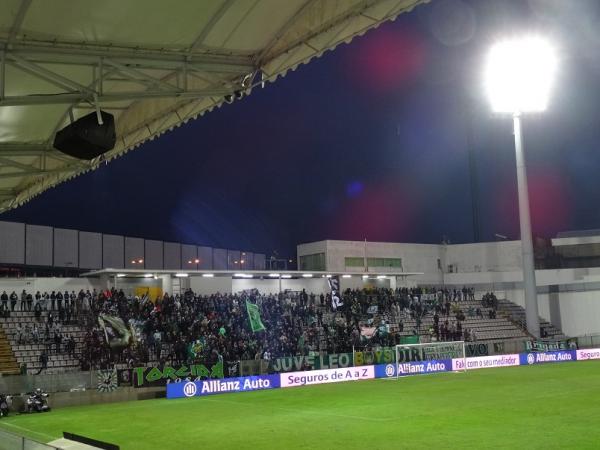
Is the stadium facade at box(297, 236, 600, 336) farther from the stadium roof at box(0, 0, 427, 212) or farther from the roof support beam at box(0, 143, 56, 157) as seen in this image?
the stadium roof at box(0, 0, 427, 212)

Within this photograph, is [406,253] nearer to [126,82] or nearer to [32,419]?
[32,419]

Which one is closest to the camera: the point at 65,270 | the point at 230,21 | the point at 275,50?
the point at 230,21

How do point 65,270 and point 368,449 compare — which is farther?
point 65,270

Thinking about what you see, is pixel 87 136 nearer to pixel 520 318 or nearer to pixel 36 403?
pixel 36 403

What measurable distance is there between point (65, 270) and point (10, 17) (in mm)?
46191

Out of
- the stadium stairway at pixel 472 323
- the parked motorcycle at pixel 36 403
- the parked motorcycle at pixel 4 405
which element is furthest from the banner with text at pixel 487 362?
the parked motorcycle at pixel 4 405

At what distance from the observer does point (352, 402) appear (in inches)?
906

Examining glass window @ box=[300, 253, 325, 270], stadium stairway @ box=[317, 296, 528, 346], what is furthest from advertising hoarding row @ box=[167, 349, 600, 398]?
glass window @ box=[300, 253, 325, 270]

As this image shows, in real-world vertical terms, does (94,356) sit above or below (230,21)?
below

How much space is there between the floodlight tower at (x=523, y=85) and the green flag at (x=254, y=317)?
19779mm

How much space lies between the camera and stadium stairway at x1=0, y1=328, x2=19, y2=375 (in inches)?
1173

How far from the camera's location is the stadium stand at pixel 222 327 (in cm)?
3083

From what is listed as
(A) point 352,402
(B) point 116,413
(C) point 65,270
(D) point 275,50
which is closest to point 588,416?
(A) point 352,402

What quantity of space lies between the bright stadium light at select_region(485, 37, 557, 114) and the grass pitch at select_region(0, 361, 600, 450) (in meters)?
21.2
